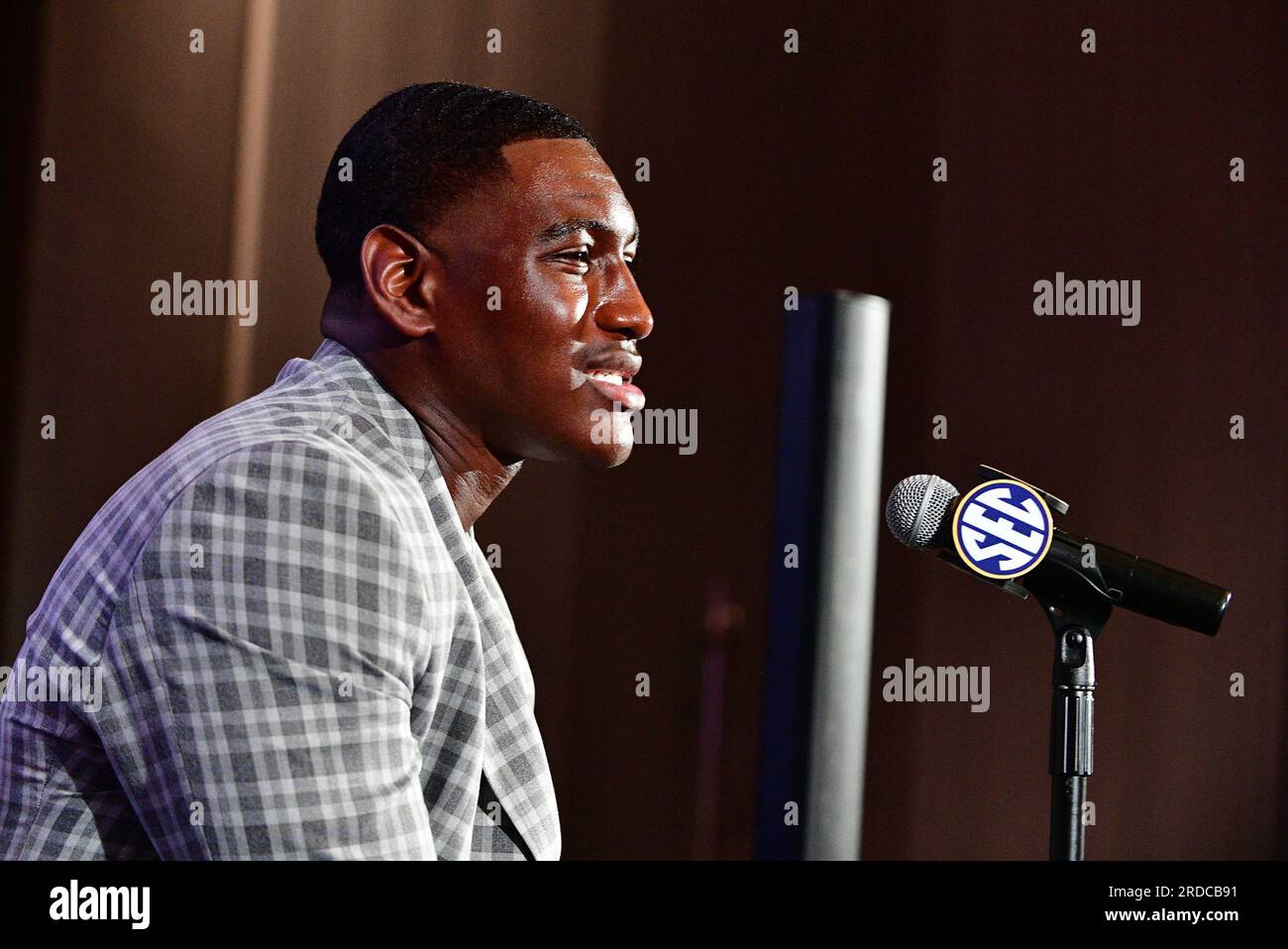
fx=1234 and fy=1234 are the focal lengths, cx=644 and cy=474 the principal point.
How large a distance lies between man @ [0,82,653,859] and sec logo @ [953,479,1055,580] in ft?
1.52

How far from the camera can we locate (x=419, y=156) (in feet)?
5.38

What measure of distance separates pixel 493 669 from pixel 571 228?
593mm

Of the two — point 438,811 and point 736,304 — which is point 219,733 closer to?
point 438,811

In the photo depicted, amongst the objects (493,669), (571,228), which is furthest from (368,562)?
(571,228)

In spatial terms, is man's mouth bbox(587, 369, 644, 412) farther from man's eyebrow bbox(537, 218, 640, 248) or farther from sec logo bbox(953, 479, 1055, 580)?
sec logo bbox(953, 479, 1055, 580)

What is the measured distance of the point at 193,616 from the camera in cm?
106

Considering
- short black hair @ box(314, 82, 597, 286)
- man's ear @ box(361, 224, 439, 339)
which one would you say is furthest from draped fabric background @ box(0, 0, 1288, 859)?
man's ear @ box(361, 224, 439, 339)

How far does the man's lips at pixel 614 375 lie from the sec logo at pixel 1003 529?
45 cm

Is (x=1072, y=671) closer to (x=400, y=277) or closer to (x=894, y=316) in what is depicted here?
(x=400, y=277)

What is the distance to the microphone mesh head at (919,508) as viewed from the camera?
1.59m

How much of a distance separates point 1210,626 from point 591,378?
841 millimetres

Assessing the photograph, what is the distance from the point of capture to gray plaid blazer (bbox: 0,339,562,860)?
1.06 m

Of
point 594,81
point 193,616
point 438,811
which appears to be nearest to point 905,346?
point 594,81

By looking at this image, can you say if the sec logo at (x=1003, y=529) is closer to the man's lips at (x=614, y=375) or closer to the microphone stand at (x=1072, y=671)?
the microphone stand at (x=1072, y=671)
